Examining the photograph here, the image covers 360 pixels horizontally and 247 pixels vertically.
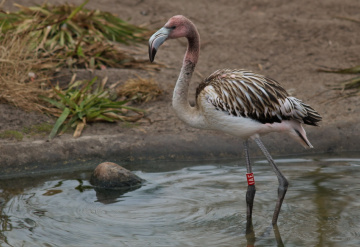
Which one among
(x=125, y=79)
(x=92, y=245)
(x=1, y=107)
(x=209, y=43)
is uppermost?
(x=209, y=43)

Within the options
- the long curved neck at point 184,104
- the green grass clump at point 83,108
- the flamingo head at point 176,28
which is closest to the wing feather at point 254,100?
the long curved neck at point 184,104

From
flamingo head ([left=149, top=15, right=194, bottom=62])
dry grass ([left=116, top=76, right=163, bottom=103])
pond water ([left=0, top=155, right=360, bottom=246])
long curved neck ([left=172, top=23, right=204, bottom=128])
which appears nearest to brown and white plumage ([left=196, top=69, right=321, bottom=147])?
long curved neck ([left=172, top=23, right=204, bottom=128])

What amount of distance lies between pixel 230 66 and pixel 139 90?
2077 millimetres

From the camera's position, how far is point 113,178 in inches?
244

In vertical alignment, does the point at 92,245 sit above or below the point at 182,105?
below

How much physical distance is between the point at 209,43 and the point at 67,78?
123 inches

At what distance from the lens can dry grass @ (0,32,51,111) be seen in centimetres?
737

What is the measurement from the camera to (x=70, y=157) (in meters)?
6.76

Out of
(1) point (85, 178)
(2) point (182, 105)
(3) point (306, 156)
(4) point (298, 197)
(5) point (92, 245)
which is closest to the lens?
(5) point (92, 245)

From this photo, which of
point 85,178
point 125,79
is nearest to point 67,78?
point 125,79

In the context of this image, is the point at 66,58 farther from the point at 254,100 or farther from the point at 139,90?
the point at 254,100

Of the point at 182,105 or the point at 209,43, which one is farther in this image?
the point at 209,43

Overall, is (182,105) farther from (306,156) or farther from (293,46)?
(293,46)

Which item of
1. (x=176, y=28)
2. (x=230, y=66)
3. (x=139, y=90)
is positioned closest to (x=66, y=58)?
(x=139, y=90)
